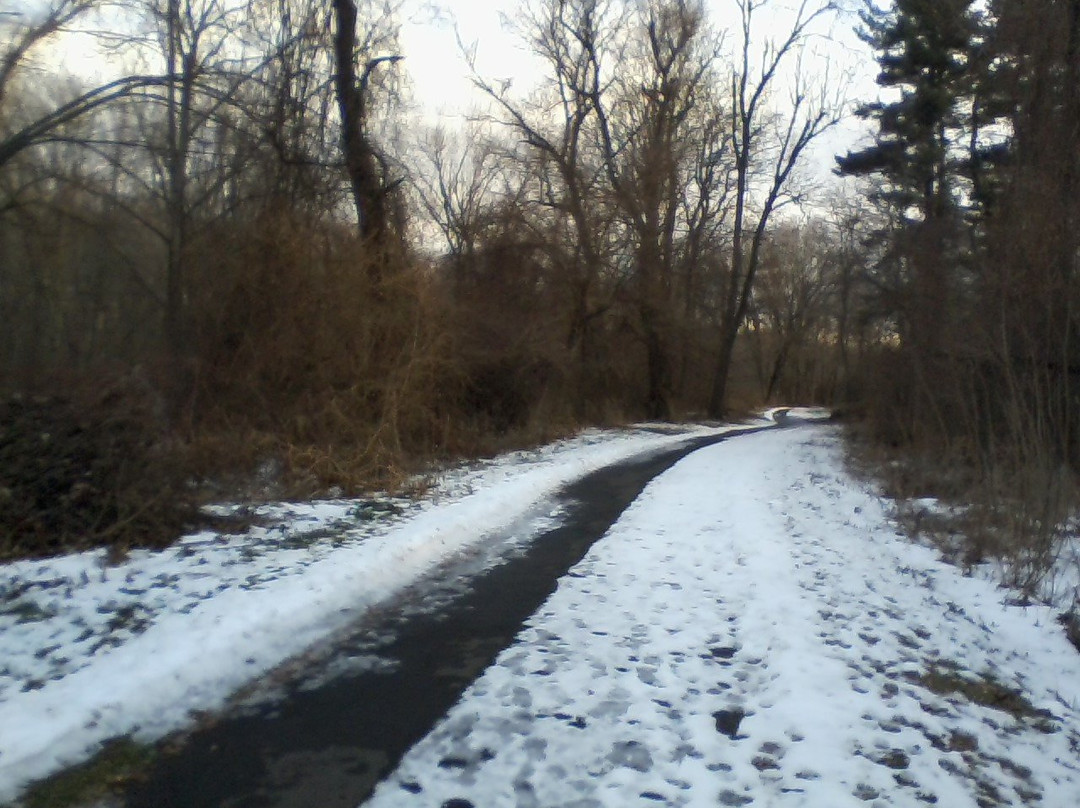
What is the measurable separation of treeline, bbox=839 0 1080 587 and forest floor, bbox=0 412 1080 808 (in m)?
1.64

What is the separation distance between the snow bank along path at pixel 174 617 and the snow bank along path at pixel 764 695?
1.61 m

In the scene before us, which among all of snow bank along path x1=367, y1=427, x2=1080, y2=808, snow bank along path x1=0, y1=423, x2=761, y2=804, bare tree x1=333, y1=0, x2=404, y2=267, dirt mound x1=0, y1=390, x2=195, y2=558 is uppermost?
bare tree x1=333, y1=0, x2=404, y2=267

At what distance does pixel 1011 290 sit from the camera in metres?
11.2

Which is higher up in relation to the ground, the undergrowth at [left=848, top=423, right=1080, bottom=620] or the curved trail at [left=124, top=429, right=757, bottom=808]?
the undergrowth at [left=848, top=423, right=1080, bottom=620]

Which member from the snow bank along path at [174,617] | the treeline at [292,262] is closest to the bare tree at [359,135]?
the treeline at [292,262]

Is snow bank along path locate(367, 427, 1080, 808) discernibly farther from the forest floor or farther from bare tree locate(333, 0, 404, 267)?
bare tree locate(333, 0, 404, 267)

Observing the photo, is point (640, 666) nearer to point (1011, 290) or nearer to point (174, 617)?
point (174, 617)

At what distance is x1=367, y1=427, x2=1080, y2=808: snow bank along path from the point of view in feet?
15.3

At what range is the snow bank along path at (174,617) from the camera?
511 centimetres

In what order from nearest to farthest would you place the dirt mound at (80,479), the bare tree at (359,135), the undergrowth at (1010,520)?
the dirt mound at (80,479) → the undergrowth at (1010,520) → the bare tree at (359,135)

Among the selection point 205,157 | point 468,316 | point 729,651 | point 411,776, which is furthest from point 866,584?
point 468,316

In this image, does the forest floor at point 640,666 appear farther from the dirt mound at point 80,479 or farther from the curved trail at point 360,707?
the dirt mound at point 80,479

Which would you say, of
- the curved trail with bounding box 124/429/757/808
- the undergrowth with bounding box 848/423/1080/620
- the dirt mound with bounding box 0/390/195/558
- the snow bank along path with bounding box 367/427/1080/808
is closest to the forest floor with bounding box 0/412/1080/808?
the snow bank along path with bounding box 367/427/1080/808

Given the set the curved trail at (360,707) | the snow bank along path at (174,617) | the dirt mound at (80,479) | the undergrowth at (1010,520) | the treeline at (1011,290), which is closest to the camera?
the curved trail at (360,707)
